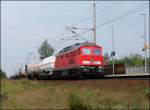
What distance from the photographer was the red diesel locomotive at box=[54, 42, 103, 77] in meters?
27.0

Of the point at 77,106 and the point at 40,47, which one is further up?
the point at 40,47

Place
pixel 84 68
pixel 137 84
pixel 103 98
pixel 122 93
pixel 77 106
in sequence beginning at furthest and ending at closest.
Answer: pixel 84 68, pixel 137 84, pixel 122 93, pixel 103 98, pixel 77 106

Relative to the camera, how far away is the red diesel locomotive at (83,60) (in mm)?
27016

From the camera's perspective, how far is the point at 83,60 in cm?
2731

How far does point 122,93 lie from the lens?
16.0m

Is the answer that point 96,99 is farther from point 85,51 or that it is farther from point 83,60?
point 85,51

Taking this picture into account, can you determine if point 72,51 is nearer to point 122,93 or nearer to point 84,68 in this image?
point 84,68

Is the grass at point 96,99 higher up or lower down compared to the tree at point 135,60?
lower down

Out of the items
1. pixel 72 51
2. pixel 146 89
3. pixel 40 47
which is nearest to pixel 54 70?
pixel 72 51

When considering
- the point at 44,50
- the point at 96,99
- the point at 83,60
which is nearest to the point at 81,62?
the point at 83,60

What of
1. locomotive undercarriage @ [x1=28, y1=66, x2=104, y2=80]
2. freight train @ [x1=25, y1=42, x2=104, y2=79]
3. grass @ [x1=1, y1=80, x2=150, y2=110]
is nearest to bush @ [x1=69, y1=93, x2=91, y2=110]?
grass @ [x1=1, y1=80, x2=150, y2=110]

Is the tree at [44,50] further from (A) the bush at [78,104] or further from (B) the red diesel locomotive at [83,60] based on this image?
(B) the red diesel locomotive at [83,60]

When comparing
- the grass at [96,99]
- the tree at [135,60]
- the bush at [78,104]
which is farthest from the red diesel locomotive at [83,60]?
the tree at [135,60]

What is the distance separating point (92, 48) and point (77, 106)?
1620 cm
